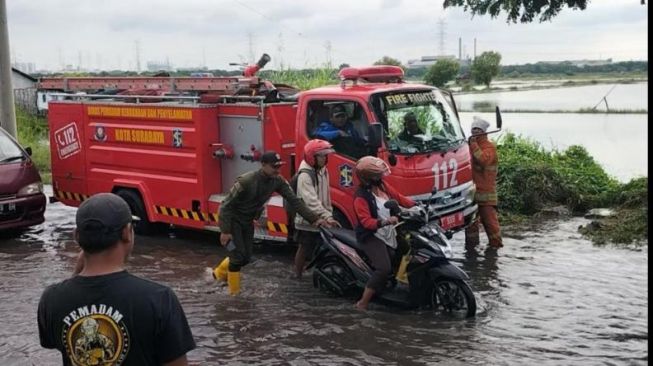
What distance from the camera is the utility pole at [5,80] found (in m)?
14.5

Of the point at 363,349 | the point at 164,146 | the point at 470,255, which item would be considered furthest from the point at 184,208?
the point at 363,349

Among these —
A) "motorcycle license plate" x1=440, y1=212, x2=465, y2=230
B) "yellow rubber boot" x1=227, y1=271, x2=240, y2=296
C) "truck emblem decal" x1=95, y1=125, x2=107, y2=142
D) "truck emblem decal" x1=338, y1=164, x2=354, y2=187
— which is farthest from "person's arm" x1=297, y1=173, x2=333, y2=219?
"truck emblem decal" x1=95, y1=125, x2=107, y2=142

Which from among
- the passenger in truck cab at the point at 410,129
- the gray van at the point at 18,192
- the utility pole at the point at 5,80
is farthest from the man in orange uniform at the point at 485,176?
the utility pole at the point at 5,80

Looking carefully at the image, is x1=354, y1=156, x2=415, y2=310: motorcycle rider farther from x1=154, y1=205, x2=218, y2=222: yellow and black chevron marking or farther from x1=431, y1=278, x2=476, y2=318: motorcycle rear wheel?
x1=154, y1=205, x2=218, y2=222: yellow and black chevron marking

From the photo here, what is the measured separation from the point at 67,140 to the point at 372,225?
6231 mm

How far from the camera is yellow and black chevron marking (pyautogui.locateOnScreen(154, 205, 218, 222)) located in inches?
367

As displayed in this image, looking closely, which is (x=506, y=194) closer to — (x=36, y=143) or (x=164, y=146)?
(x=164, y=146)

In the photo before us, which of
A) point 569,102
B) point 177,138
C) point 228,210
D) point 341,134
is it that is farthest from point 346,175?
point 569,102

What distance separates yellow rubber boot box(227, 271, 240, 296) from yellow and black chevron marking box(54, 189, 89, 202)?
415 centimetres

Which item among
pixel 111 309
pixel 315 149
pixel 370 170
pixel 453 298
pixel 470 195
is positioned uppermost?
pixel 315 149

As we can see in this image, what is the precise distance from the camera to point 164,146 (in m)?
9.64

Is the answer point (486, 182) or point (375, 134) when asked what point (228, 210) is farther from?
point (486, 182)

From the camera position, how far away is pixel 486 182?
928 cm

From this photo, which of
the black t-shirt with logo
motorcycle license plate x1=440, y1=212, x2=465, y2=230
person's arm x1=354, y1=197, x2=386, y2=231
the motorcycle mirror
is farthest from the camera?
motorcycle license plate x1=440, y1=212, x2=465, y2=230
